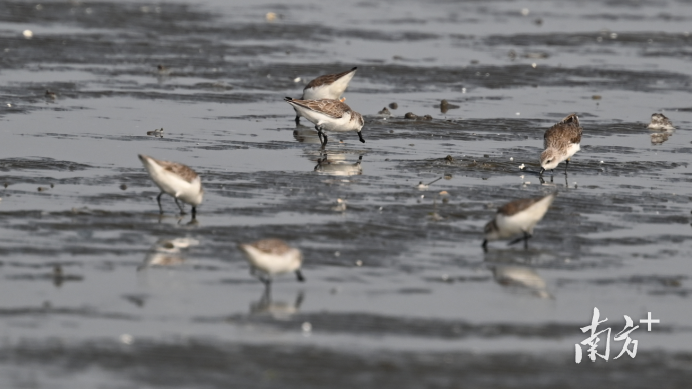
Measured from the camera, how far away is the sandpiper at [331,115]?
18875mm

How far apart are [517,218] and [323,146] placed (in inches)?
296

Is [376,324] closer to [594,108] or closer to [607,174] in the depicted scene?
[607,174]

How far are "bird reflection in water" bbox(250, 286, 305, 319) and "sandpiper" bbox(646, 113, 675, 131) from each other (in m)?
11.8

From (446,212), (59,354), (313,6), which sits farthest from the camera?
(313,6)

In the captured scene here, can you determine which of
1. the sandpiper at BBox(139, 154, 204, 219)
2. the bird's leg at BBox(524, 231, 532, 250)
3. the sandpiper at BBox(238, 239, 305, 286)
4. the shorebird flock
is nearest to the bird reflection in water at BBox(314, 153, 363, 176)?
the shorebird flock

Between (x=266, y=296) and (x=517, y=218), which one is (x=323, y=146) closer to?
→ (x=517, y=218)

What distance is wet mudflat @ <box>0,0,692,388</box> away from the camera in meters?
9.03

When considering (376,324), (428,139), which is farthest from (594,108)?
(376,324)

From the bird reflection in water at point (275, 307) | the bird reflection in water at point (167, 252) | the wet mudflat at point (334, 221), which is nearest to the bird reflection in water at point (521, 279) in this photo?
the wet mudflat at point (334, 221)

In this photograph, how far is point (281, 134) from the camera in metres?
20.0

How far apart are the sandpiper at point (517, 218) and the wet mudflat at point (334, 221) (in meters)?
Result: 0.27

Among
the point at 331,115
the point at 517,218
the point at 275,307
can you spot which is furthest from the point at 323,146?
the point at 275,307

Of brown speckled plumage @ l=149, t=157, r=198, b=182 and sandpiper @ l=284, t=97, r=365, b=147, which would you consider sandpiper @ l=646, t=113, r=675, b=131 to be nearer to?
sandpiper @ l=284, t=97, r=365, b=147

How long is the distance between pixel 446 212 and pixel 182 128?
22.9 feet
